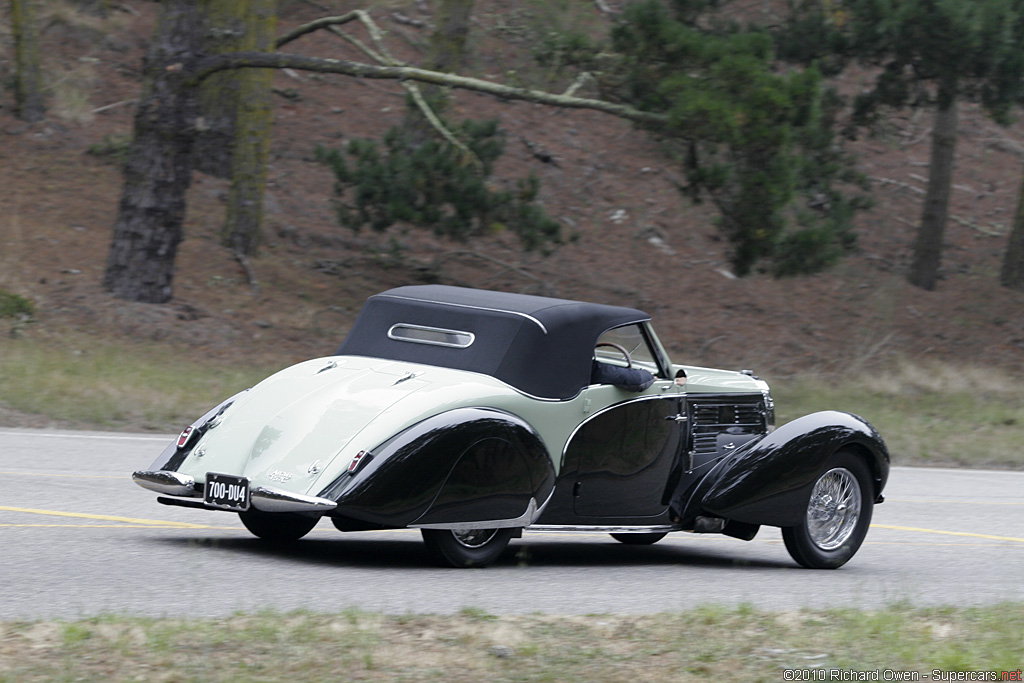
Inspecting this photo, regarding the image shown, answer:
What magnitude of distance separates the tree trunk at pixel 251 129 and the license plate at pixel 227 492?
17.4 meters

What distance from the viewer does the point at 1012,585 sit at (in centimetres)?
846

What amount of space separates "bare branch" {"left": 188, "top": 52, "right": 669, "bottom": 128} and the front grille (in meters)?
10.2

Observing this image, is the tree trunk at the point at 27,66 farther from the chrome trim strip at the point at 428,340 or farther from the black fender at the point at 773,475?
the black fender at the point at 773,475

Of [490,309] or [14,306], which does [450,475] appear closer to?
[490,309]

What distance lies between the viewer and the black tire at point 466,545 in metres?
7.62

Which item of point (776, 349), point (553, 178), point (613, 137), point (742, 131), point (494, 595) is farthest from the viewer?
point (613, 137)

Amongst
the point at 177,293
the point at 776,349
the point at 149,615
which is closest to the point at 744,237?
the point at 776,349

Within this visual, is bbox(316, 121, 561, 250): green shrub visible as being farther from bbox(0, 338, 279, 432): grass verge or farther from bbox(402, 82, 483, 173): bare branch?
bbox(0, 338, 279, 432): grass verge

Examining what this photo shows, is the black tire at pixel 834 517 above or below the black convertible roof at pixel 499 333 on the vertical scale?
below

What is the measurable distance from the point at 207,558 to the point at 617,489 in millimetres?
2585

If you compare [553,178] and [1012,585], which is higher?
[553,178]

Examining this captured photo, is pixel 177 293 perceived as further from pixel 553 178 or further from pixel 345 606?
pixel 345 606

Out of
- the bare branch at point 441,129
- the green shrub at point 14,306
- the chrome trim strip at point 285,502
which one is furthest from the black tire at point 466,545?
the green shrub at point 14,306

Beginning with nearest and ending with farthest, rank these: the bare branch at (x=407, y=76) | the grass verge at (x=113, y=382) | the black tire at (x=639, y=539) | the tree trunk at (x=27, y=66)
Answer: the black tire at (x=639, y=539), the grass verge at (x=113, y=382), the bare branch at (x=407, y=76), the tree trunk at (x=27, y=66)
